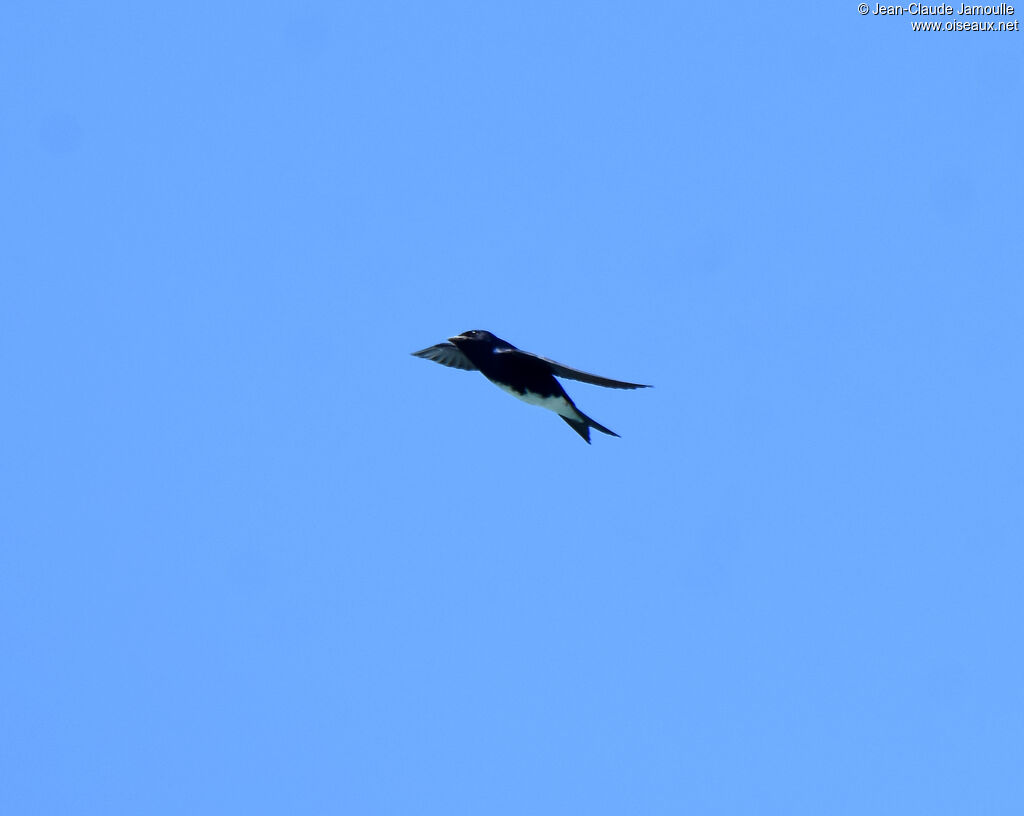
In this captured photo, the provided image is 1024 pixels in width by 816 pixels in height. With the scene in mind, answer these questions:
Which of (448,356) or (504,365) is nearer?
(504,365)

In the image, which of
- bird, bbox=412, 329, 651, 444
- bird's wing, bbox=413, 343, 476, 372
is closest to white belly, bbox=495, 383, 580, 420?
bird, bbox=412, 329, 651, 444

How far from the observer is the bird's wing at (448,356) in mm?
19148

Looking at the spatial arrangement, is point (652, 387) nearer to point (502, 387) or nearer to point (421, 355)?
point (502, 387)

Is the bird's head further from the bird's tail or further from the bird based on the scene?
the bird's tail

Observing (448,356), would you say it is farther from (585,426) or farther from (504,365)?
(585,426)

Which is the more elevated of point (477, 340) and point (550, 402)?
point (477, 340)

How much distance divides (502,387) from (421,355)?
1.44 meters

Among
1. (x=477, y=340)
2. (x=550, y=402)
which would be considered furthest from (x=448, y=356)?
(x=550, y=402)

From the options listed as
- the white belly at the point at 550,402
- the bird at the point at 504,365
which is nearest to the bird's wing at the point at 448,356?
the bird at the point at 504,365

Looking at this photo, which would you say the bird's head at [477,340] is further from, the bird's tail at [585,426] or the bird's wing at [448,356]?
the bird's tail at [585,426]

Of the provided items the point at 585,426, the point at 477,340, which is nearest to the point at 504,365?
the point at 477,340

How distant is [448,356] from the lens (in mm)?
19266

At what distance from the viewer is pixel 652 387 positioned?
49.7ft

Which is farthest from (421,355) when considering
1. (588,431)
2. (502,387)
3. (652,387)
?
(652,387)
